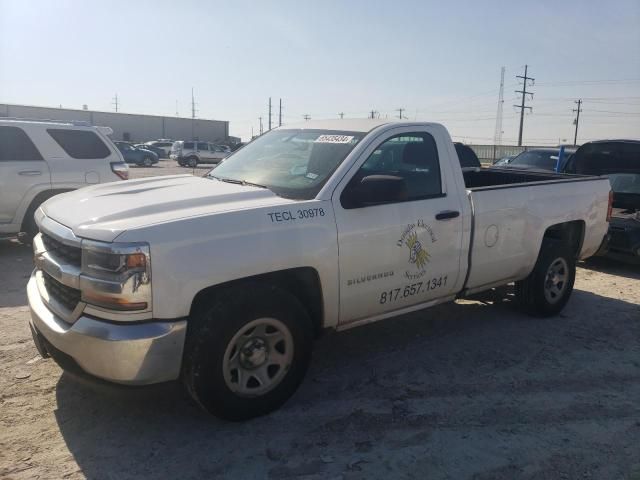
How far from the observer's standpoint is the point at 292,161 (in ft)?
13.7

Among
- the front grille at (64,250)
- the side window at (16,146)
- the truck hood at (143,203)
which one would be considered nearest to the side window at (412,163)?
the truck hood at (143,203)

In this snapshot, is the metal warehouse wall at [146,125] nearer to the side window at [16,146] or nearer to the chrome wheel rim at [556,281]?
the side window at [16,146]

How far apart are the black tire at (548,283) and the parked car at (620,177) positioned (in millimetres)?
2539

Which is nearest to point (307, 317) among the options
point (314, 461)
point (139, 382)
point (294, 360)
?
point (294, 360)

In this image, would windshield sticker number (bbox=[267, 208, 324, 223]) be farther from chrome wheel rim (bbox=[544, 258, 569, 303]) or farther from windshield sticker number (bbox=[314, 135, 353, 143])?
chrome wheel rim (bbox=[544, 258, 569, 303])

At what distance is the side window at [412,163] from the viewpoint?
4.08 m

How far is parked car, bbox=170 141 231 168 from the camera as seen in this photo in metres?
36.2

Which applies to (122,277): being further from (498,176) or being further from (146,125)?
(146,125)

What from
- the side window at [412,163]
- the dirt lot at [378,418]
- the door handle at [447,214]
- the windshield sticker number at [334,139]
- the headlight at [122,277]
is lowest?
the dirt lot at [378,418]

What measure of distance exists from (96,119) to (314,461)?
73.0 meters

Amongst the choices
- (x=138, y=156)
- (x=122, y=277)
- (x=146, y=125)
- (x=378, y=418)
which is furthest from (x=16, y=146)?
(x=146, y=125)

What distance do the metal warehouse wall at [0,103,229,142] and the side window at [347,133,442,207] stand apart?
62469 millimetres

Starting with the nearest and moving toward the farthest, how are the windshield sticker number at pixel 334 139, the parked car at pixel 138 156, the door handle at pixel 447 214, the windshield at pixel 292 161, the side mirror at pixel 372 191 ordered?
1. the side mirror at pixel 372 191
2. the windshield at pixel 292 161
3. the windshield sticker number at pixel 334 139
4. the door handle at pixel 447 214
5. the parked car at pixel 138 156

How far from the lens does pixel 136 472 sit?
289 cm
